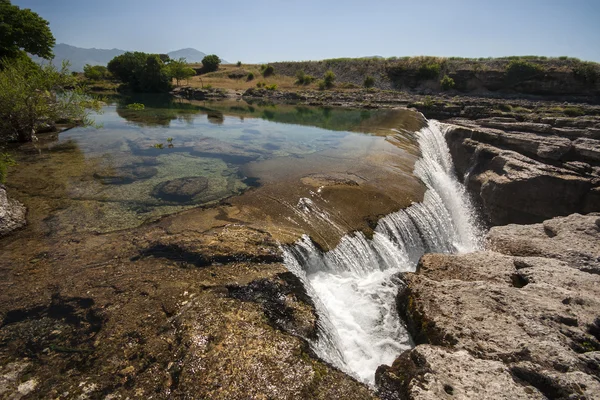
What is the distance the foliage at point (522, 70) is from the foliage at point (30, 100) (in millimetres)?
57205

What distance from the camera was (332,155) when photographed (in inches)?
687

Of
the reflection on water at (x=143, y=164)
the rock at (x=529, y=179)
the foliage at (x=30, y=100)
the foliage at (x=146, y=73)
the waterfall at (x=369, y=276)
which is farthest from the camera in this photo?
the foliage at (x=146, y=73)

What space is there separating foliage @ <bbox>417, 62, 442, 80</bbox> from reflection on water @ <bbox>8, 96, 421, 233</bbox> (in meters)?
37.8

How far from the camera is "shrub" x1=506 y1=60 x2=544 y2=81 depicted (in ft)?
153

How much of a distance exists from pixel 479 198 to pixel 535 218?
2.64 meters

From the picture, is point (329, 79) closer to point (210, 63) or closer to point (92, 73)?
point (210, 63)

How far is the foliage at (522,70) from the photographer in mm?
46531

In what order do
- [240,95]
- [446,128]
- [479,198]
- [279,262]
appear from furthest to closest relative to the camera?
[240,95]
[446,128]
[479,198]
[279,262]

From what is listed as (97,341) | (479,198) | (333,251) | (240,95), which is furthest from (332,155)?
(240,95)

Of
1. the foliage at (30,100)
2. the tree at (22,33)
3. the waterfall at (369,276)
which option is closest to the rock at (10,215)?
the waterfall at (369,276)

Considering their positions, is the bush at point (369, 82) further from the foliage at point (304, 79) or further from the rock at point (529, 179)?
the rock at point (529, 179)

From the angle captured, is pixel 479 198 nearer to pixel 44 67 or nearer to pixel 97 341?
pixel 97 341

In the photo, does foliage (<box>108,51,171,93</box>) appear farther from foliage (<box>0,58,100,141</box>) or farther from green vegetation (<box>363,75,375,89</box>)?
foliage (<box>0,58,100,141</box>)

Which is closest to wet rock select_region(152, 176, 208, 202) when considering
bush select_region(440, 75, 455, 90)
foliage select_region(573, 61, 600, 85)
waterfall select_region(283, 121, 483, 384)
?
waterfall select_region(283, 121, 483, 384)
